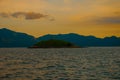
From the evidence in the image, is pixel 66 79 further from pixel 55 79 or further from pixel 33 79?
pixel 33 79

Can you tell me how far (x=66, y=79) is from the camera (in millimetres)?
45219

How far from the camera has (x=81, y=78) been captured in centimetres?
4631

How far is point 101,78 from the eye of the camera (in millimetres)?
46625

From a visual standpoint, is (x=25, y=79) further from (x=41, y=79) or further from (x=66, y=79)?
(x=66, y=79)

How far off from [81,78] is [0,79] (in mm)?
14871

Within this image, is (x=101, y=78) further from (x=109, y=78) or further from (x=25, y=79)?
(x=25, y=79)

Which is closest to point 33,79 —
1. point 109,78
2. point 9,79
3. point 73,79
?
point 9,79

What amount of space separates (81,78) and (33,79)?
8968 millimetres

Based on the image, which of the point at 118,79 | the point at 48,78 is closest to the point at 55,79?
the point at 48,78

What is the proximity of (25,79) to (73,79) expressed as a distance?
28.7 feet

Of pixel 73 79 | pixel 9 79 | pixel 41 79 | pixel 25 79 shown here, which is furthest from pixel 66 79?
pixel 9 79

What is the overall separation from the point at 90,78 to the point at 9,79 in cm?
1501

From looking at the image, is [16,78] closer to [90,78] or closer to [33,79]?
[33,79]

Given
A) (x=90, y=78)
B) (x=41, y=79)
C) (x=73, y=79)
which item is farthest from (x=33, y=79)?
(x=90, y=78)
